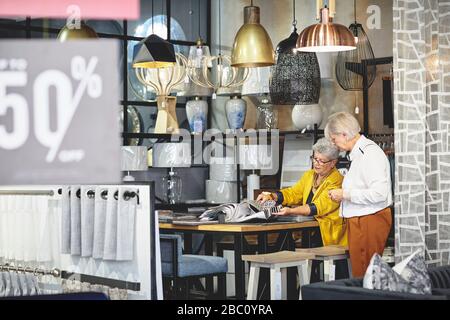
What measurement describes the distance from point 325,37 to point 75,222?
223cm

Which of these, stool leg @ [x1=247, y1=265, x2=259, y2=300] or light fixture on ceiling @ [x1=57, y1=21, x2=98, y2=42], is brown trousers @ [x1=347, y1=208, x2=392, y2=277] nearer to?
stool leg @ [x1=247, y1=265, x2=259, y2=300]

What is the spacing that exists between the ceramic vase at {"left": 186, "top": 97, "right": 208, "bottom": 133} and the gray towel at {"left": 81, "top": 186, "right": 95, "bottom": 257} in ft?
14.2

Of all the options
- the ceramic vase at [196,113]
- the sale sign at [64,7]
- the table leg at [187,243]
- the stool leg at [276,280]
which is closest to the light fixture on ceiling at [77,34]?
the sale sign at [64,7]

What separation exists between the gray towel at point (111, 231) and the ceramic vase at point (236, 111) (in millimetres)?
4432

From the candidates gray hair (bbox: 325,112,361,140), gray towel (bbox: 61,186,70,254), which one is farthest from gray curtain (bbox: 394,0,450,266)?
gray towel (bbox: 61,186,70,254)

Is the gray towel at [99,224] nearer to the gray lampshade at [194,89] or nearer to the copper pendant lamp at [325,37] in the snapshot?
the copper pendant lamp at [325,37]

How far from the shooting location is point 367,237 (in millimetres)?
6828

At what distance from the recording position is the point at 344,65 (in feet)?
30.6

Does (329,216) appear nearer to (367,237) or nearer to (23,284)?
(367,237)

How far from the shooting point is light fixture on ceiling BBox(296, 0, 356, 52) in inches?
Result: 270

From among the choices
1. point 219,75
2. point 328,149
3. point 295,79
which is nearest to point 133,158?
point 219,75

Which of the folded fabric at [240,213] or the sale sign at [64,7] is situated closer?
the sale sign at [64,7]

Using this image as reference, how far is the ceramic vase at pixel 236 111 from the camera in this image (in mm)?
10328

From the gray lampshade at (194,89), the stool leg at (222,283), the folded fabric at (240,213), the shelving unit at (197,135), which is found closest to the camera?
the folded fabric at (240,213)
